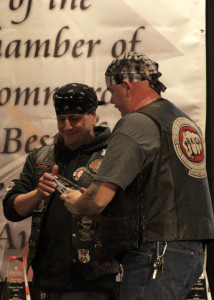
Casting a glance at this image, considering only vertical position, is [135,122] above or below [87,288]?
above

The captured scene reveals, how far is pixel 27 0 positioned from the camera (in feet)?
10.4

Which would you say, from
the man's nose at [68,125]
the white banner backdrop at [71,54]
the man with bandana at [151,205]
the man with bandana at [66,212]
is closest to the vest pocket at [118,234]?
the man with bandana at [151,205]

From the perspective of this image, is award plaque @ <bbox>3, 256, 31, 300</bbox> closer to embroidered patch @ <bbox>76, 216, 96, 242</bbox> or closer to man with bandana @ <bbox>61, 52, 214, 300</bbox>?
embroidered patch @ <bbox>76, 216, 96, 242</bbox>

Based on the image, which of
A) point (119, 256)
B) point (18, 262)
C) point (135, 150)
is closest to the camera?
point (135, 150)

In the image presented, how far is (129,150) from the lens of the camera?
1.70 metres

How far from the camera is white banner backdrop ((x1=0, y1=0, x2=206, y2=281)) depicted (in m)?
3.07

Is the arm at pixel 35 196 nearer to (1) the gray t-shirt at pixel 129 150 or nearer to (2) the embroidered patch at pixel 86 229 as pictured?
(2) the embroidered patch at pixel 86 229

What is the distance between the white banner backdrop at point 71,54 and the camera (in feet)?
10.1

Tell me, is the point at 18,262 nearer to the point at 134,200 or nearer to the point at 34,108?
the point at 34,108

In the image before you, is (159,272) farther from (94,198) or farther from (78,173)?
(78,173)

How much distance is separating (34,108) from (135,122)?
1.49m

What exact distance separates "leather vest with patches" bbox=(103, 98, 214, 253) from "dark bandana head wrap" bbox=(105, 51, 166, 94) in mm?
157

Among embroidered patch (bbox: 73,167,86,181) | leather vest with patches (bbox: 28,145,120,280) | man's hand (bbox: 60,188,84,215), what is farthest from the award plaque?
man's hand (bbox: 60,188,84,215)

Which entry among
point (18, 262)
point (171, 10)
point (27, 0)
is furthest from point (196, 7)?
point (18, 262)
